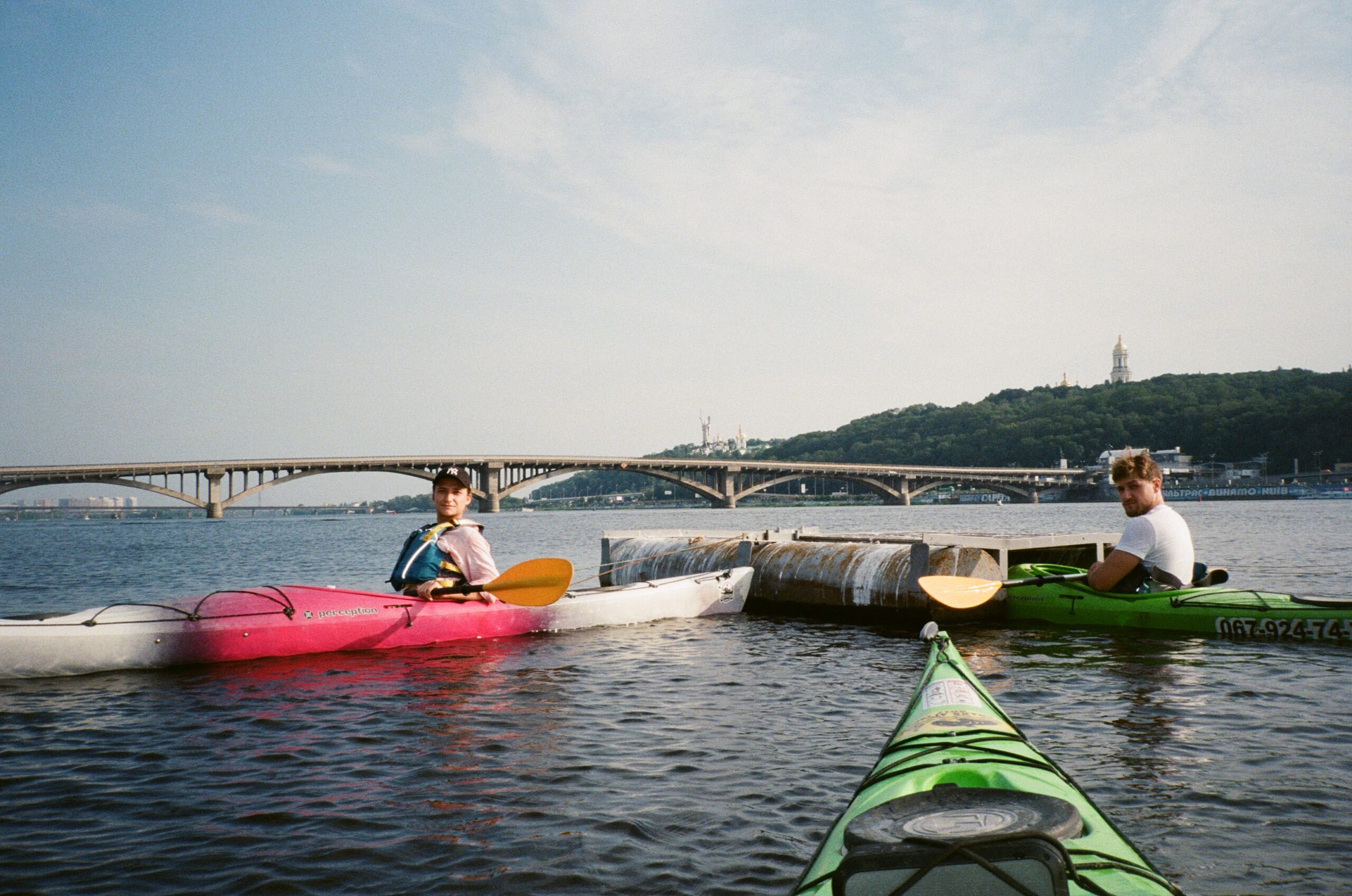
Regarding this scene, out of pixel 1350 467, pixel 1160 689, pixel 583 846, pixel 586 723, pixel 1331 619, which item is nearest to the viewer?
pixel 583 846

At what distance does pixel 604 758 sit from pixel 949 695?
9.07ft

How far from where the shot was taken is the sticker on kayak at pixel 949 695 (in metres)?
4.16

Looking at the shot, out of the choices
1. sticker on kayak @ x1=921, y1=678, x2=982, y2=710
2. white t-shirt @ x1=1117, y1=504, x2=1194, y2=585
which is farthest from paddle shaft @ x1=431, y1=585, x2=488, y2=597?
white t-shirt @ x1=1117, y1=504, x2=1194, y2=585

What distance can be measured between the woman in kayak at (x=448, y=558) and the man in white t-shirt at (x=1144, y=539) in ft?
23.9

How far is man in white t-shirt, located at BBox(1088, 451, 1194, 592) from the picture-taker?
A: 959 cm

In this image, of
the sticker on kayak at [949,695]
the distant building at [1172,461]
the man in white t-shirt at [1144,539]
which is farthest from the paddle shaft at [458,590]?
the distant building at [1172,461]

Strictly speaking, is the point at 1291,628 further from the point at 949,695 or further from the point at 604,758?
the point at 604,758

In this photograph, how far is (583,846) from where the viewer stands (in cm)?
453

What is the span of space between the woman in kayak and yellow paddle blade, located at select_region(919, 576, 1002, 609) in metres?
5.50

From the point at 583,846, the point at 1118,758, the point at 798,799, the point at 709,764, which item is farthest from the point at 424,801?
the point at 1118,758

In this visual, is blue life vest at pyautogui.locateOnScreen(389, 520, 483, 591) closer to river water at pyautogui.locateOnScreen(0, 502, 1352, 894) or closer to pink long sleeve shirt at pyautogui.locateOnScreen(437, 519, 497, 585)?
pink long sleeve shirt at pyautogui.locateOnScreen(437, 519, 497, 585)

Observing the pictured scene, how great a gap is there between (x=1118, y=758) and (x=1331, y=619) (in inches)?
224

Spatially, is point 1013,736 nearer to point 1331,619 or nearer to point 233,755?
point 233,755

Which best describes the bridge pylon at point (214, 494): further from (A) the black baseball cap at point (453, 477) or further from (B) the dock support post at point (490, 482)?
(A) the black baseball cap at point (453, 477)
